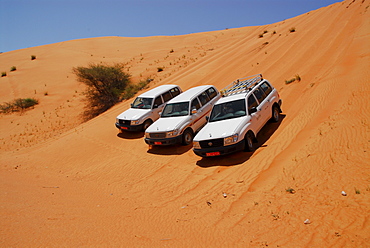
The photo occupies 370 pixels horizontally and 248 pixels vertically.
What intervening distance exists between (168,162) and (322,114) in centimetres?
529

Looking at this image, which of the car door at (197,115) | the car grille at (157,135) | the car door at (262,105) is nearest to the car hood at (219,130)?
the car door at (262,105)

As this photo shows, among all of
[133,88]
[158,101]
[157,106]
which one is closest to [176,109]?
[157,106]

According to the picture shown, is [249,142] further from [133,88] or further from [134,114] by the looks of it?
[133,88]

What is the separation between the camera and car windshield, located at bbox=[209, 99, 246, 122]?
30.3 ft

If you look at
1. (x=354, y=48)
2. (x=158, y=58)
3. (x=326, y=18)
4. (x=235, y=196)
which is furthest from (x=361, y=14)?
(x=235, y=196)

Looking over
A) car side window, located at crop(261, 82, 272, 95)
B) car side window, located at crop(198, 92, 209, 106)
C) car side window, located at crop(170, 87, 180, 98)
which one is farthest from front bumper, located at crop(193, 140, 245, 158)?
car side window, located at crop(170, 87, 180, 98)

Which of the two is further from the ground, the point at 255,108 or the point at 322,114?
the point at 255,108

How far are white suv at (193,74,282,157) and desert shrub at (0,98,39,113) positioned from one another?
767 inches

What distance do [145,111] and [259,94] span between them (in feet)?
18.1

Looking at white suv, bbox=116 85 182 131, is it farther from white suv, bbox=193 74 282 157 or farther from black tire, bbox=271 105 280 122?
black tire, bbox=271 105 280 122

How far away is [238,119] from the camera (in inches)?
350

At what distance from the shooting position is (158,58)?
32125 millimetres

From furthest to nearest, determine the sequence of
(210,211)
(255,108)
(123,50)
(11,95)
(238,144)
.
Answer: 1. (123,50)
2. (11,95)
3. (255,108)
4. (238,144)
5. (210,211)

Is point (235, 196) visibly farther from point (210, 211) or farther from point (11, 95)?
point (11, 95)
